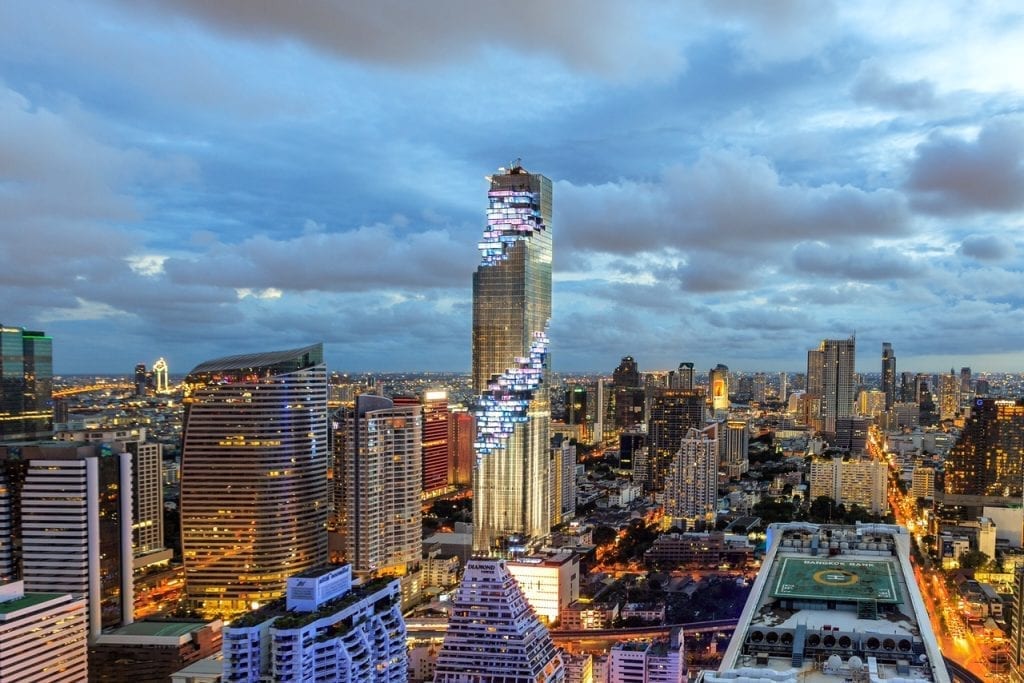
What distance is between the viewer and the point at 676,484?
110 feet

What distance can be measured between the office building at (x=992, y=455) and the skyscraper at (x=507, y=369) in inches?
790

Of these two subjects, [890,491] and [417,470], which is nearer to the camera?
[417,470]

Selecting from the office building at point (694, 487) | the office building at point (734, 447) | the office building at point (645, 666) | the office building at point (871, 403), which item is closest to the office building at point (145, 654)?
the office building at point (645, 666)

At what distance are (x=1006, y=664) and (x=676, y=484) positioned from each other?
52.2 ft

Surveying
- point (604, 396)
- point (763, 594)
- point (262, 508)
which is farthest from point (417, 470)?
point (604, 396)

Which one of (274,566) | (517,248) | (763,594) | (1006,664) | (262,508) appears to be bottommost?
(1006,664)

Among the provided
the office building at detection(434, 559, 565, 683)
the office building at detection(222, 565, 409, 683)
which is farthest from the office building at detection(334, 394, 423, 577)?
the office building at detection(222, 565, 409, 683)

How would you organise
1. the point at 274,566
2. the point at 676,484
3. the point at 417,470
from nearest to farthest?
the point at 274,566 → the point at 417,470 → the point at 676,484

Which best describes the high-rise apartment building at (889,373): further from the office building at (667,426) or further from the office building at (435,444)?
the office building at (435,444)

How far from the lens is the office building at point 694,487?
33000 mm

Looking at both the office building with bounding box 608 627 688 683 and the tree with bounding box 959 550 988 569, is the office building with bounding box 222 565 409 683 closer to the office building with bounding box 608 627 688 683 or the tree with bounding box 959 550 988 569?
the office building with bounding box 608 627 688 683

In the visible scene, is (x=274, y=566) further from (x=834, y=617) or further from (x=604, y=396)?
(x=604, y=396)

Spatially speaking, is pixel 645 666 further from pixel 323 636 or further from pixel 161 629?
pixel 161 629

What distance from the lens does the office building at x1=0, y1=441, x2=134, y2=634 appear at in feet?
53.6
